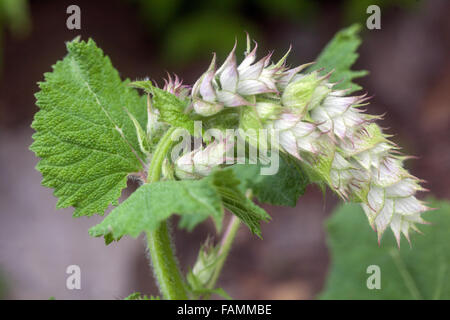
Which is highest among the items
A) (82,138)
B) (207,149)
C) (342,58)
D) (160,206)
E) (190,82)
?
(190,82)

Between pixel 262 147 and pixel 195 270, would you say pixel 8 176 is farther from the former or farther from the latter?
pixel 262 147

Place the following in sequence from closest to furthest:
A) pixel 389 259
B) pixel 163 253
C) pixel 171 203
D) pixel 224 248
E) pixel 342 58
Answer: pixel 171 203
pixel 163 253
pixel 224 248
pixel 342 58
pixel 389 259

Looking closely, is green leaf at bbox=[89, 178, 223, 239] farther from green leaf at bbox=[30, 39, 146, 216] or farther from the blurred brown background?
the blurred brown background

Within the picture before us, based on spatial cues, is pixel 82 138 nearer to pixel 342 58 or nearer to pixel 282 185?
pixel 282 185

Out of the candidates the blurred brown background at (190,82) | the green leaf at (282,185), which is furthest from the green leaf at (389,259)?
the blurred brown background at (190,82)

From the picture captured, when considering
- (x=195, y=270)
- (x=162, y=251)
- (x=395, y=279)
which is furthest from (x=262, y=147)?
(x=395, y=279)

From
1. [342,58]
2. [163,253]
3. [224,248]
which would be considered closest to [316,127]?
[163,253]
